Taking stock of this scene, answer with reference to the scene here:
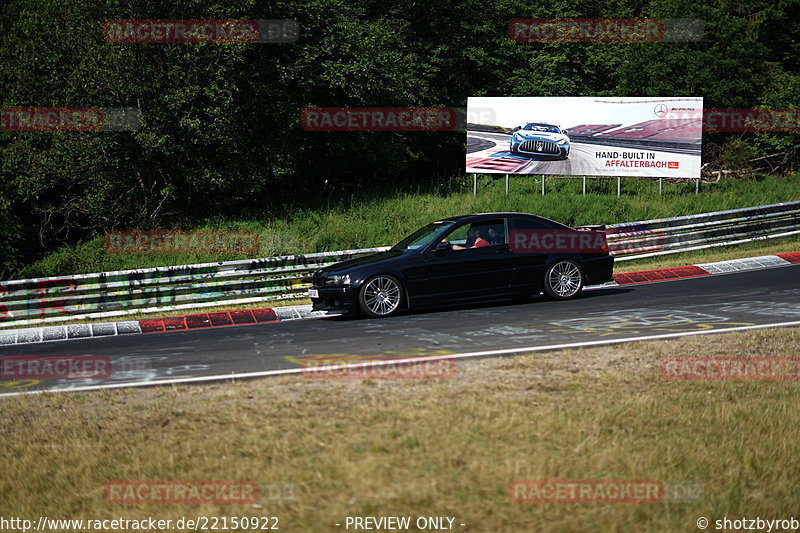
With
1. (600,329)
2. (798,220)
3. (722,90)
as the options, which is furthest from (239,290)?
(722,90)

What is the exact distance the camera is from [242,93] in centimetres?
2628

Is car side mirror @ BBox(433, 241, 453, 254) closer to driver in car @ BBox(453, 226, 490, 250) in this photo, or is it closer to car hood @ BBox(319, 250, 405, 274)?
driver in car @ BBox(453, 226, 490, 250)

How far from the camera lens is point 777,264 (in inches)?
683

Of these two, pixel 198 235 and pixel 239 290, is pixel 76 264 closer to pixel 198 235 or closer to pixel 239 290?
pixel 198 235

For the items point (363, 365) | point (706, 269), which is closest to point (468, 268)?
point (363, 365)

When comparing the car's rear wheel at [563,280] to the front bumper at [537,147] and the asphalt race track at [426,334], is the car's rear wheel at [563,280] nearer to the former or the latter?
the asphalt race track at [426,334]

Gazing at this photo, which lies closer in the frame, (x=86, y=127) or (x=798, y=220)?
(x=798, y=220)

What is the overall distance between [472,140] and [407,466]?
20784 millimetres

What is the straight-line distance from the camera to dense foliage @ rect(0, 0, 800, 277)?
79.6 feet

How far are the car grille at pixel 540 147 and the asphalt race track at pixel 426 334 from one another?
38.7 ft

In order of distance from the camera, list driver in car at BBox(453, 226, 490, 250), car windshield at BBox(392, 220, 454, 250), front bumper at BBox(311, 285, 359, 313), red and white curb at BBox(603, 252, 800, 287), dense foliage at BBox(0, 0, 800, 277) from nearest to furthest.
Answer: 1. front bumper at BBox(311, 285, 359, 313)
2. driver in car at BBox(453, 226, 490, 250)
3. car windshield at BBox(392, 220, 454, 250)
4. red and white curb at BBox(603, 252, 800, 287)
5. dense foliage at BBox(0, 0, 800, 277)

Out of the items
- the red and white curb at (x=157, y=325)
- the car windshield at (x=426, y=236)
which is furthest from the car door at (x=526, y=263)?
the red and white curb at (x=157, y=325)

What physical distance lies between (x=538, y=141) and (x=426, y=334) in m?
16.1

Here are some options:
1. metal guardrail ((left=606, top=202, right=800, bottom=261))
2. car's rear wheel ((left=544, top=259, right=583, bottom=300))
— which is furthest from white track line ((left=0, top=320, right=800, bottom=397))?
metal guardrail ((left=606, top=202, right=800, bottom=261))
